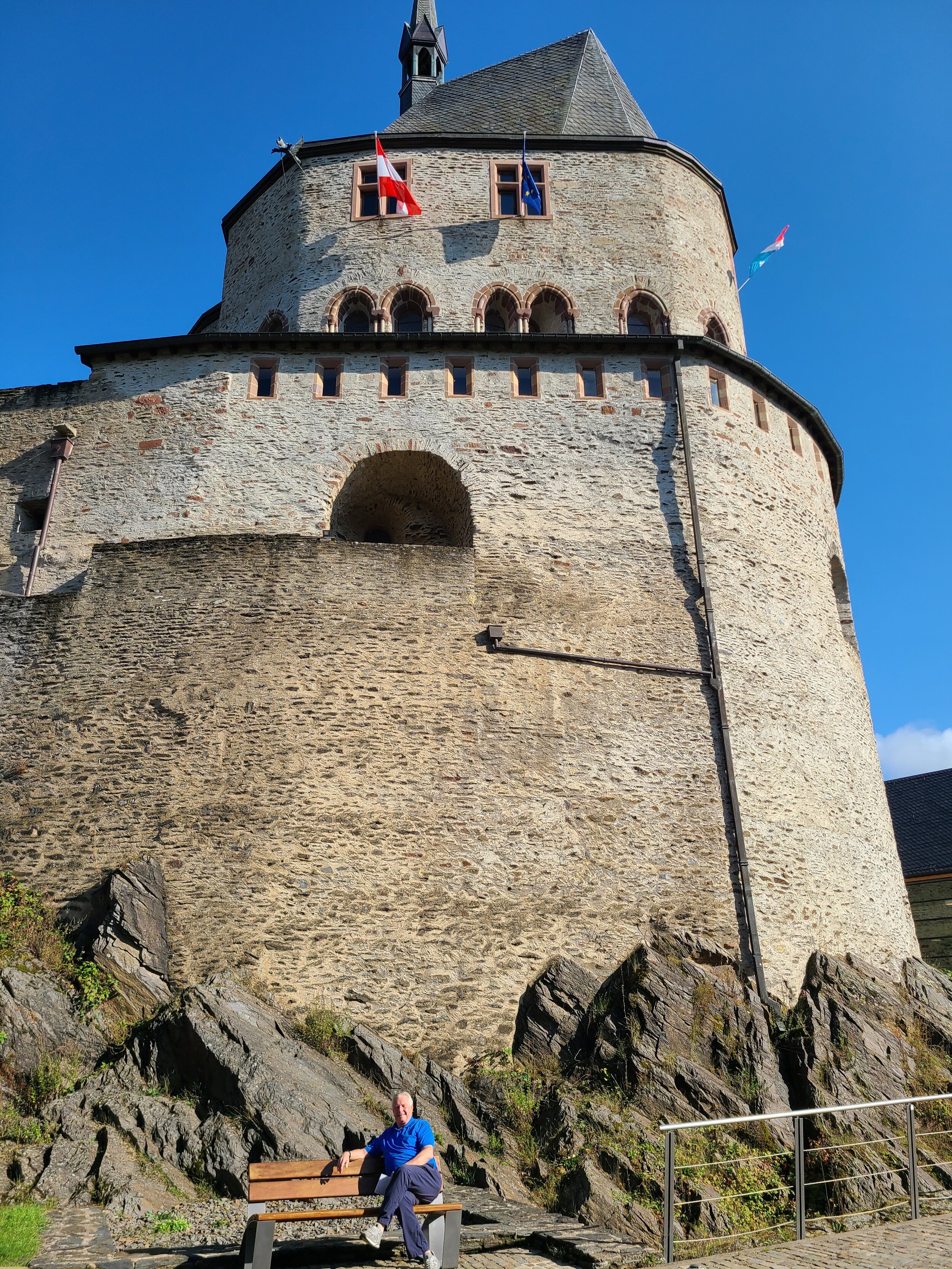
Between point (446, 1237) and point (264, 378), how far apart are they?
546 inches

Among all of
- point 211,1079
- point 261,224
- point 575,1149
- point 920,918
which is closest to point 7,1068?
point 211,1079

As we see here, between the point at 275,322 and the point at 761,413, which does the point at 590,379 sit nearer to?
the point at 761,413

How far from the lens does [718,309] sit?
2081 centimetres

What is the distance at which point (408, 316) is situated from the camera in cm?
2031

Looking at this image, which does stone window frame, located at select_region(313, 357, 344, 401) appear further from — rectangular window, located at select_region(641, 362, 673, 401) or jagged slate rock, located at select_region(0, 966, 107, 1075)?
jagged slate rock, located at select_region(0, 966, 107, 1075)

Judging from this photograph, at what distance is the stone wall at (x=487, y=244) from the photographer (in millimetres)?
→ 20078

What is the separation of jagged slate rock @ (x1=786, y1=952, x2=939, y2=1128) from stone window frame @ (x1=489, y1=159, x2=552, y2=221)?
14996 mm

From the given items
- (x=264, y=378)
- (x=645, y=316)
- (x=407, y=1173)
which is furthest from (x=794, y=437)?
(x=407, y=1173)

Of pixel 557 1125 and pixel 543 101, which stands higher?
pixel 543 101

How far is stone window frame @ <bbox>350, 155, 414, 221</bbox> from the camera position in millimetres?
20812

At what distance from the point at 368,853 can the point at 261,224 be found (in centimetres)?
1531

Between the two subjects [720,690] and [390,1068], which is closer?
[390,1068]

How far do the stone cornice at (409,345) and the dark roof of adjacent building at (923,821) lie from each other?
11981 millimetres

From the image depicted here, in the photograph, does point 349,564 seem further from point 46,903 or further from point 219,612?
point 46,903
